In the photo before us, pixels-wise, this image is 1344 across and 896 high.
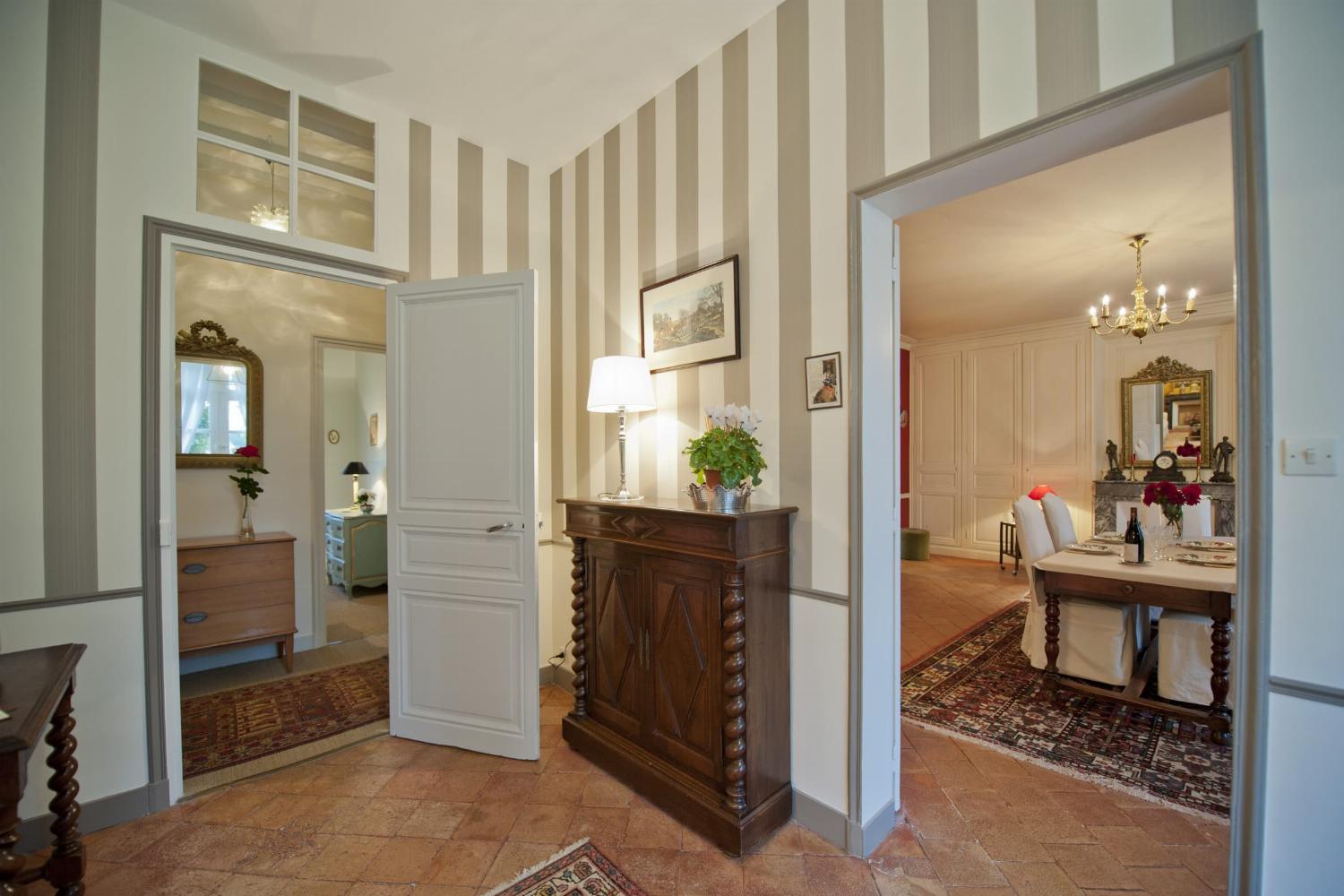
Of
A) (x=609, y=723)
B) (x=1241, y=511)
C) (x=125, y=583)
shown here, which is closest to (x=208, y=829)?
(x=125, y=583)

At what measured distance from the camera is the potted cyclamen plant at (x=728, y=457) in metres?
2.01

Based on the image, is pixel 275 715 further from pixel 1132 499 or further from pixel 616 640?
pixel 1132 499

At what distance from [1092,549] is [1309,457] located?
256 centimetres

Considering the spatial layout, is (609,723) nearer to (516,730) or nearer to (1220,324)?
(516,730)

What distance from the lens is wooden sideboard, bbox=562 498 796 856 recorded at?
1.90 meters

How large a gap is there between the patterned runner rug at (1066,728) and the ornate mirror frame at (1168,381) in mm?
3952

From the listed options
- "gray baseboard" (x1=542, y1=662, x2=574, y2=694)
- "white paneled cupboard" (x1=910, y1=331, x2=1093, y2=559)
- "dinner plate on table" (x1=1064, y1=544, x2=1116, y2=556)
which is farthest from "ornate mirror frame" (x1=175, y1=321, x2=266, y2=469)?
"white paneled cupboard" (x1=910, y1=331, x2=1093, y2=559)

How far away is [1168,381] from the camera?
5914 millimetres

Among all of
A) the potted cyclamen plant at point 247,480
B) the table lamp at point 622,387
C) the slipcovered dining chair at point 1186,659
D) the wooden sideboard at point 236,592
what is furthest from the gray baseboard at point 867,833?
the potted cyclamen plant at point 247,480

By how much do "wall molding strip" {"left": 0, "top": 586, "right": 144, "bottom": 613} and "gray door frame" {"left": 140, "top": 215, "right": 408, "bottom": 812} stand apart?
0.16 feet

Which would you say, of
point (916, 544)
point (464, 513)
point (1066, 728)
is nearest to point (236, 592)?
point (464, 513)

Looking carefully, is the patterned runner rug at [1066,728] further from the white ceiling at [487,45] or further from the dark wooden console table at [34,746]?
the white ceiling at [487,45]

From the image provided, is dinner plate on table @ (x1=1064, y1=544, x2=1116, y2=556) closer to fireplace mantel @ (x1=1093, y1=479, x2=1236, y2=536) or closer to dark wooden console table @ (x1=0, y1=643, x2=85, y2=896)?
fireplace mantel @ (x1=1093, y1=479, x2=1236, y2=536)

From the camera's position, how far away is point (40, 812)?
193cm
